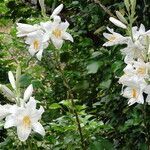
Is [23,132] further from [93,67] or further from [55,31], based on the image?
[93,67]

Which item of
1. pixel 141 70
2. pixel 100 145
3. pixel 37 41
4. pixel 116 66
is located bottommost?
pixel 100 145

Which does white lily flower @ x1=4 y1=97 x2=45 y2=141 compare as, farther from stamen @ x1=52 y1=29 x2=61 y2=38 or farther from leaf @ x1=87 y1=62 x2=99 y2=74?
leaf @ x1=87 y1=62 x2=99 y2=74

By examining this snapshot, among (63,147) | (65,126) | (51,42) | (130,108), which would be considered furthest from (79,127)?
(130,108)

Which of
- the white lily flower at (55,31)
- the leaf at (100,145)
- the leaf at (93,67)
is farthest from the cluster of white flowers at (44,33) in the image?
the leaf at (100,145)

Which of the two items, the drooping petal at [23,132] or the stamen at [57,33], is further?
the stamen at [57,33]

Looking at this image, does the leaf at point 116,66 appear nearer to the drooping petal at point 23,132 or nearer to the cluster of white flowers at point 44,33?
the cluster of white flowers at point 44,33

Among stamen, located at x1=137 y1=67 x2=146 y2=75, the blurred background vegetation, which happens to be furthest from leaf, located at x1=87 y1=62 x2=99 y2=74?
stamen, located at x1=137 y1=67 x2=146 y2=75

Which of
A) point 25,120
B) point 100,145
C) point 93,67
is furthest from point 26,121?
point 93,67
